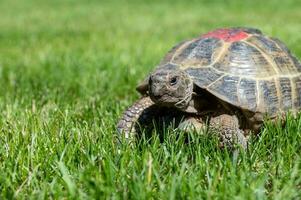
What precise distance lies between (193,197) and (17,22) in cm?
1134

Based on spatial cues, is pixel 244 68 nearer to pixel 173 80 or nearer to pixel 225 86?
pixel 225 86

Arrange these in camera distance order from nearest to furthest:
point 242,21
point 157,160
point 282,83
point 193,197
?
point 193,197
point 157,160
point 282,83
point 242,21

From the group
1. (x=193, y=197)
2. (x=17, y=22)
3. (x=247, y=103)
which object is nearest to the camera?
(x=193, y=197)

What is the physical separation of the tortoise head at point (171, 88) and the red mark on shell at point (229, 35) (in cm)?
57

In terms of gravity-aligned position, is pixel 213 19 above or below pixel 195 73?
below

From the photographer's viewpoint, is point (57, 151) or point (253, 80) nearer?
point (57, 151)

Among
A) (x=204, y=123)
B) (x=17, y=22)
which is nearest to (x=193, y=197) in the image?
(x=204, y=123)

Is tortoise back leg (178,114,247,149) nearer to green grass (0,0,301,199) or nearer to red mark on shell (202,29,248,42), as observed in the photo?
green grass (0,0,301,199)

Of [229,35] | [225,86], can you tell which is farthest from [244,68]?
[229,35]

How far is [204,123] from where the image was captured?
3670 mm

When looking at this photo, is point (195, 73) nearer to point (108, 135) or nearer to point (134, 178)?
point (108, 135)

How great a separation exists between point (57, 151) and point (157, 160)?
0.61m

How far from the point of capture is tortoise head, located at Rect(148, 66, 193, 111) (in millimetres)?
3396

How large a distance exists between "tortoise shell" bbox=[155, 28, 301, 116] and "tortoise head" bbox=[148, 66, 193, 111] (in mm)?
168
